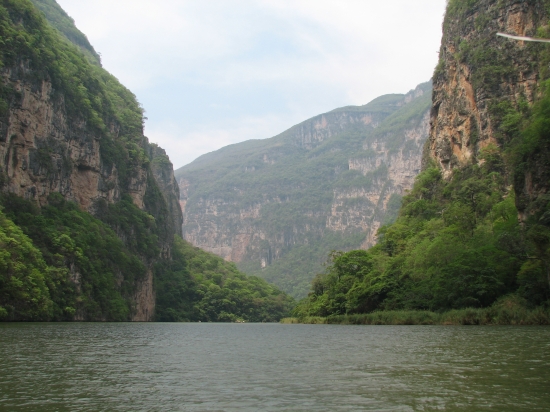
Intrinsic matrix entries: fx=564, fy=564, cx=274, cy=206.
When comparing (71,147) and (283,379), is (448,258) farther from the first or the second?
(71,147)

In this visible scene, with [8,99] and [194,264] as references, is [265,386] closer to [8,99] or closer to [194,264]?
[8,99]

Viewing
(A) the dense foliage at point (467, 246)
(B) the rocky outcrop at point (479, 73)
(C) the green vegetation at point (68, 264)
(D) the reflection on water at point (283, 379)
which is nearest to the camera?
(D) the reflection on water at point (283, 379)

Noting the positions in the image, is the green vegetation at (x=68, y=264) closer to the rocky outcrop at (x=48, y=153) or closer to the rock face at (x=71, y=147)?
the rock face at (x=71, y=147)

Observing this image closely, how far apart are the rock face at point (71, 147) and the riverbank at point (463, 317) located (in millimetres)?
45983

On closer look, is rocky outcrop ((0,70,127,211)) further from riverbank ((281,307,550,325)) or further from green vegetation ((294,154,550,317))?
riverbank ((281,307,550,325))

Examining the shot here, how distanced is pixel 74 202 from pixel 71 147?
1019cm

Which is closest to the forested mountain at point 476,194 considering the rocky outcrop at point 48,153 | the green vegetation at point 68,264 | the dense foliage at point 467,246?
the dense foliage at point 467,246

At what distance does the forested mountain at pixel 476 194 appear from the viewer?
4959 centimetres

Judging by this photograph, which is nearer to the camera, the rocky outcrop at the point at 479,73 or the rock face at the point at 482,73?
the rock face at the point at 482,73

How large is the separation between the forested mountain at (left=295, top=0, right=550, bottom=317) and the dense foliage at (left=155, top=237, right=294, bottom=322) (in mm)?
45104

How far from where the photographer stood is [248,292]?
6201 inches

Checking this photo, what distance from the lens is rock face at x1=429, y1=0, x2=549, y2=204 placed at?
77.2 meters

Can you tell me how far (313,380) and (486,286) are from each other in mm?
36635

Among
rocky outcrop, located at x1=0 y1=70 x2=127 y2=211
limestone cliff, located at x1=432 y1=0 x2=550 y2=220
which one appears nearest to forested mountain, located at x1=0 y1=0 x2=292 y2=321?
rocky outcrop, located at x1=0 y1=70 x2=127 y2=211
